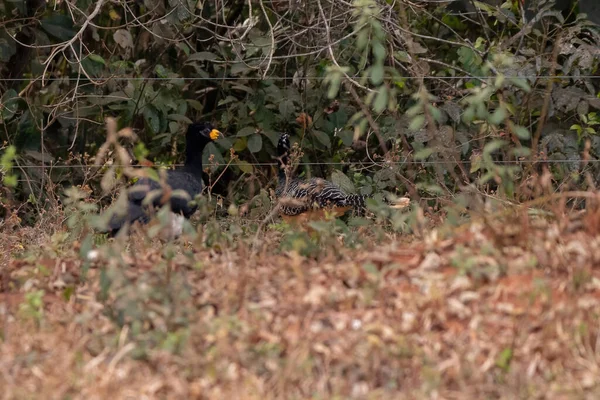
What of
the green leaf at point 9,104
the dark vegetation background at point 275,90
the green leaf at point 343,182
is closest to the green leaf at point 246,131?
the dark vegetation background at point 275,90

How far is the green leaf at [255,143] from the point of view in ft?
29.5

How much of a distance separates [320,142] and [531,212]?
4.26m

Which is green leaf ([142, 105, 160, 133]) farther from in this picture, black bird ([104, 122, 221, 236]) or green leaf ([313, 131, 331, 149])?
green leaf ([313, 131, 331, 149])

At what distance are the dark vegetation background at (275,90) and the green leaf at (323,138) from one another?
1 centimetres

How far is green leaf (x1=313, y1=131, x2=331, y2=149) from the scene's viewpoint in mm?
→ 9078

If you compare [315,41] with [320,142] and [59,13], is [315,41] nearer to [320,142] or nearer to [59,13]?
[320,142]

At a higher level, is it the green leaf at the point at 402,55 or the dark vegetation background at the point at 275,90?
the green leaf at the point at 402,55

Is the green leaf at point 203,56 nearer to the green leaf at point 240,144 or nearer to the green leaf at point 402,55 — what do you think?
the green leaf at point 240,144

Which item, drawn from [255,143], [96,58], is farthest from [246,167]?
[96,58]

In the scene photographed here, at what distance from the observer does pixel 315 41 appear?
8.46m

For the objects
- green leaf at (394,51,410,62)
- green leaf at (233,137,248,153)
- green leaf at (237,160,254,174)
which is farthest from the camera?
green leaf at (233,137,248,153)

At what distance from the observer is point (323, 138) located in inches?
358

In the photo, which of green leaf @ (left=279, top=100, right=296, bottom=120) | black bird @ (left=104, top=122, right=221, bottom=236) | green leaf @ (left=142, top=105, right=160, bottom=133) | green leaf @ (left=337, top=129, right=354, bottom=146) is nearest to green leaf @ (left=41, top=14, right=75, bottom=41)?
green leaf @ (left=142, top=105, right=160, bottom=133)

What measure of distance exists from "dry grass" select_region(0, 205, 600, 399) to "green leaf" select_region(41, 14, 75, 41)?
14.0 ft
